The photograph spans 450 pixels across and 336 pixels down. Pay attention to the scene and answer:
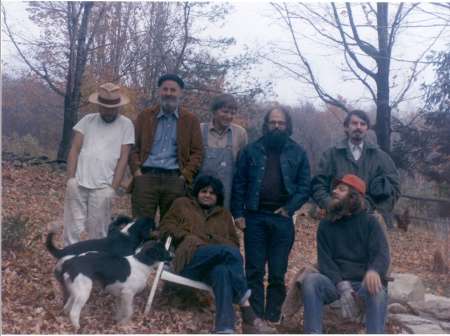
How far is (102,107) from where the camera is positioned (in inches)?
208

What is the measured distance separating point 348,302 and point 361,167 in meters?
1.20

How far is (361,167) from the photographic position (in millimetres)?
5133

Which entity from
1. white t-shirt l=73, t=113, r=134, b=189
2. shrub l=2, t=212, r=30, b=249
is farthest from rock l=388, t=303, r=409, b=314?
shrub l=2, t=212, r=30, b=249

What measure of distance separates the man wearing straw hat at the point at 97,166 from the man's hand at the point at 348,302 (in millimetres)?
2116

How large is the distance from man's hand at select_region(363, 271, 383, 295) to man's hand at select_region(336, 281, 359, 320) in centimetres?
15

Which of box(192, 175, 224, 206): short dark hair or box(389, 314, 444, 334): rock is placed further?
box(389, 314, 444, 334): rock

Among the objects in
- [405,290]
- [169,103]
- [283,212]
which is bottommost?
[405,290]

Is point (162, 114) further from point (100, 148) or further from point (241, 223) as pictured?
point (241, 223)

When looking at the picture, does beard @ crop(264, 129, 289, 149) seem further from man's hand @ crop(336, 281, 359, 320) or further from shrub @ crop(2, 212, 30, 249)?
shrub @ crop(2, 212, 30, 249)

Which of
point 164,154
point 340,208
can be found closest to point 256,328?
point 340,208

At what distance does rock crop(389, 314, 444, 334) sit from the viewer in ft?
17.9

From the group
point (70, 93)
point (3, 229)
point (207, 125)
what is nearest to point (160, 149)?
point (207, 125)

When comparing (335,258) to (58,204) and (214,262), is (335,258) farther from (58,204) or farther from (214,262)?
(58,204)

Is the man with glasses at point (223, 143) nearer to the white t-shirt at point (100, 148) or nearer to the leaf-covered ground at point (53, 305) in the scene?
the white t-shirt at point (100, 148)
